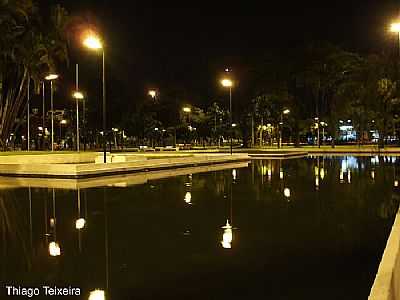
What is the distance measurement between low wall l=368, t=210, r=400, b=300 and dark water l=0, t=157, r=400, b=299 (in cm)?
42

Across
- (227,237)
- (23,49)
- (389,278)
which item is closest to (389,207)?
(227,237)

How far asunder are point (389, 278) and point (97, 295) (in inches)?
127

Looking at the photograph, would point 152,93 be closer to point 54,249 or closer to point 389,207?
point 389,207

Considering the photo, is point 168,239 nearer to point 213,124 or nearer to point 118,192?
point 118,192

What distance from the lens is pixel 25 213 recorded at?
39.6 ft

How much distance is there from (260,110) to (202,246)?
51298mm

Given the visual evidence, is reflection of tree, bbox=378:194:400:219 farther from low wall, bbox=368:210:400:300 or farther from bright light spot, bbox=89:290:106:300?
bright light spot, bbox=89:290:106:300

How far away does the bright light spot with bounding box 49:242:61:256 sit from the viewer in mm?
8133

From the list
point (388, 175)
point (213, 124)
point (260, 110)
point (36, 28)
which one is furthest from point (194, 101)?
point (388, 175)

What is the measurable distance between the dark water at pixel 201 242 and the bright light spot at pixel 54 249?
0.30 ft

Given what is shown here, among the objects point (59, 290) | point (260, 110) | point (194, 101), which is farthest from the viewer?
point (194, 101)

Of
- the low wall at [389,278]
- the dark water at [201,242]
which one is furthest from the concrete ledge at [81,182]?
the low wall at [389,278]

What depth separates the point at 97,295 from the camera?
241 inches

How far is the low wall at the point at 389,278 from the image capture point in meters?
4.95
